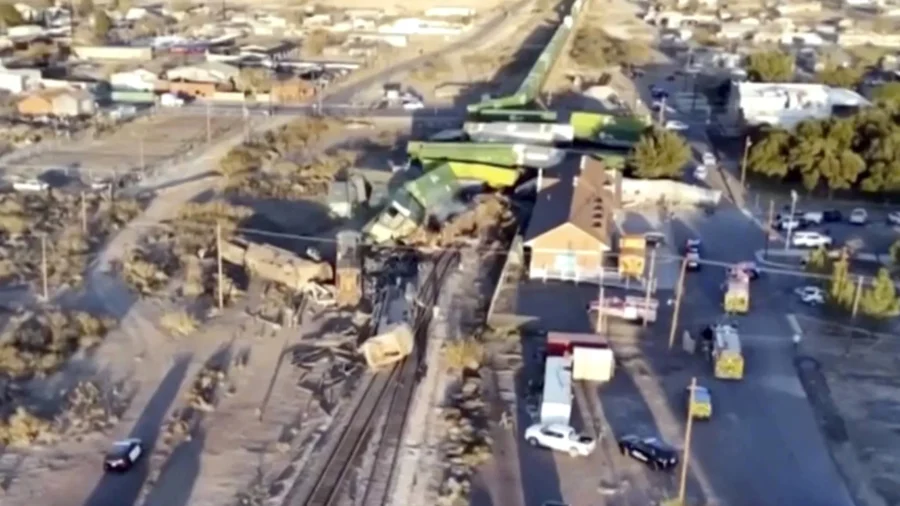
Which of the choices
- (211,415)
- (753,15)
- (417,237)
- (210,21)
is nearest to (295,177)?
(417,237)

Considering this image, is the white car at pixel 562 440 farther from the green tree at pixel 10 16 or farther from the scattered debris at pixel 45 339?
the green tree at pixel 10 16

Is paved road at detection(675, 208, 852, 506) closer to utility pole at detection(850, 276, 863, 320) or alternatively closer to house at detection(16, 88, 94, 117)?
utility pole at detection(850, 276, 863, 320)

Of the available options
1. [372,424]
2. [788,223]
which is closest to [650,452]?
[372,424]

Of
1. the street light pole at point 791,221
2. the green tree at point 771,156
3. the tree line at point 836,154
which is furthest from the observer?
the green tree at point 771,156

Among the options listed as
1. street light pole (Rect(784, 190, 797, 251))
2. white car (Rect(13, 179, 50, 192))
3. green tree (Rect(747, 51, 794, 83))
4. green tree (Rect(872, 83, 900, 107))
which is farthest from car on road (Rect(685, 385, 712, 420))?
green tree (Rect(747, 51, 794, 83))

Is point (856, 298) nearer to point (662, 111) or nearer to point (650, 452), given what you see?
point (650, 452)

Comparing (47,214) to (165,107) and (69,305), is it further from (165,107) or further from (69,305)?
(165,107)

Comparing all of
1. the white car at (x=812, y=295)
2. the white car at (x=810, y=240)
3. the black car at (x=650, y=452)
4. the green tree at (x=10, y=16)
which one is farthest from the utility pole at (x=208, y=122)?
the black car at (x=650, y=452)
